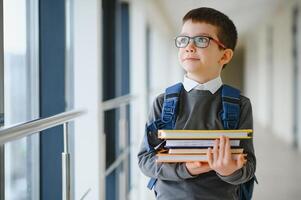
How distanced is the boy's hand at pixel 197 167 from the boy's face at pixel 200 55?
0.58 ft

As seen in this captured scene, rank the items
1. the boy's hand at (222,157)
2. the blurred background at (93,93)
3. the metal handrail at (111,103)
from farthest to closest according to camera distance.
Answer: the metal handrail at (111,103), the blurred background at (93,93), the boy's hand at (222,157)

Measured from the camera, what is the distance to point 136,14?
145 inches

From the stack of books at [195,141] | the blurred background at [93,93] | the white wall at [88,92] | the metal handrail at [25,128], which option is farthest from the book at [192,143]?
the white wall at [88,92]

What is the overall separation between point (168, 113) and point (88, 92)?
3.71 ft

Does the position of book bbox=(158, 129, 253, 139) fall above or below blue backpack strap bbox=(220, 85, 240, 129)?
below

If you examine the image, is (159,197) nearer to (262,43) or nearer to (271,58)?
(271,58)

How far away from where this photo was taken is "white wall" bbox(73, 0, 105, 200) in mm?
1984

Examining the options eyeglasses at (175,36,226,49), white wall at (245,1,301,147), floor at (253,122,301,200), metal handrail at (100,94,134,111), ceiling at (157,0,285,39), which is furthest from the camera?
white wall at (245,1,301,147)

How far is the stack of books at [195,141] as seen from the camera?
84 centimetres

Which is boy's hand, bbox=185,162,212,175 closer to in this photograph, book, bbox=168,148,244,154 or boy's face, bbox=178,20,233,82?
book, bbox=168,148,244,154

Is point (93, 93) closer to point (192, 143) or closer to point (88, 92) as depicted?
point (88, 92)

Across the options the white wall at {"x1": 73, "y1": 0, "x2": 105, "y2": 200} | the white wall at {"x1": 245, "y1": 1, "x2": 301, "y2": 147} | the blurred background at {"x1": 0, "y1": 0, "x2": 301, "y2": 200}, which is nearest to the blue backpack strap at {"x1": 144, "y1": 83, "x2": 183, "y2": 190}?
the blurred background at {"x1": 0, "y1": 0, "x2": 301, "y2": 200}

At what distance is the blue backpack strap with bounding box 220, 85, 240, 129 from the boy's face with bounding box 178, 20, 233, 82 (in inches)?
2.0

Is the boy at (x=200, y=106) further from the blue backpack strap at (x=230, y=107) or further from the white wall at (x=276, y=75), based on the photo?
the white wall at (x=276, y=75)
